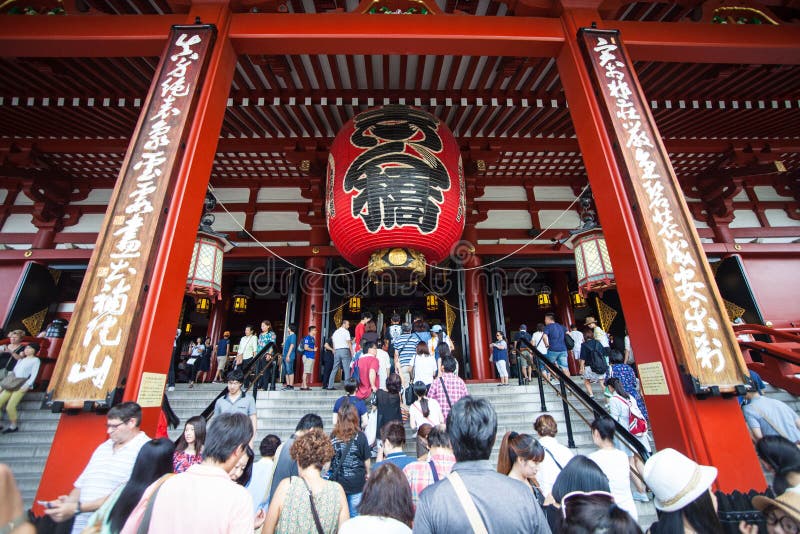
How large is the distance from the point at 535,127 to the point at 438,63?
100 inches

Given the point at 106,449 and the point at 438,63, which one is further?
the point at 438,63

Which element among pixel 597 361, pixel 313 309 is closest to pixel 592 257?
pixel 597 361

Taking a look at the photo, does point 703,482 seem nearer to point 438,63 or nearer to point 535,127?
point 438,63

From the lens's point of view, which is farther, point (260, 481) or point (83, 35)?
point (83, 35)

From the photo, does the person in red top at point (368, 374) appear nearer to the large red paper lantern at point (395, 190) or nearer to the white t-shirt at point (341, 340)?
the large red paper lantern at point (395, 190)

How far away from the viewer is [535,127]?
23.7 feet

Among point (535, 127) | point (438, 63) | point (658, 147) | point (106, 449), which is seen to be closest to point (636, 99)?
point (658, 147)

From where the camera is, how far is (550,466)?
8.47 feet

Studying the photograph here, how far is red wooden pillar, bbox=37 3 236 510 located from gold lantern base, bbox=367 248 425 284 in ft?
6.56

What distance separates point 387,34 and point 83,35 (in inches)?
129

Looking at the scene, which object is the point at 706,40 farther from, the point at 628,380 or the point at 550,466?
the point at 550,466

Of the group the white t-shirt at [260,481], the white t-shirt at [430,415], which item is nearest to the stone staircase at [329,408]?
the white t-shirt at [430,415]

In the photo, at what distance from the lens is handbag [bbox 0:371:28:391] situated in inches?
206

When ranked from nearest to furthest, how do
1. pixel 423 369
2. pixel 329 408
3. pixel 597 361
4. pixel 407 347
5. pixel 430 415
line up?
pixel 430 415 < pixel 423 369 < pixel 407 347 < pixel 329 408 < pixel 597 361
